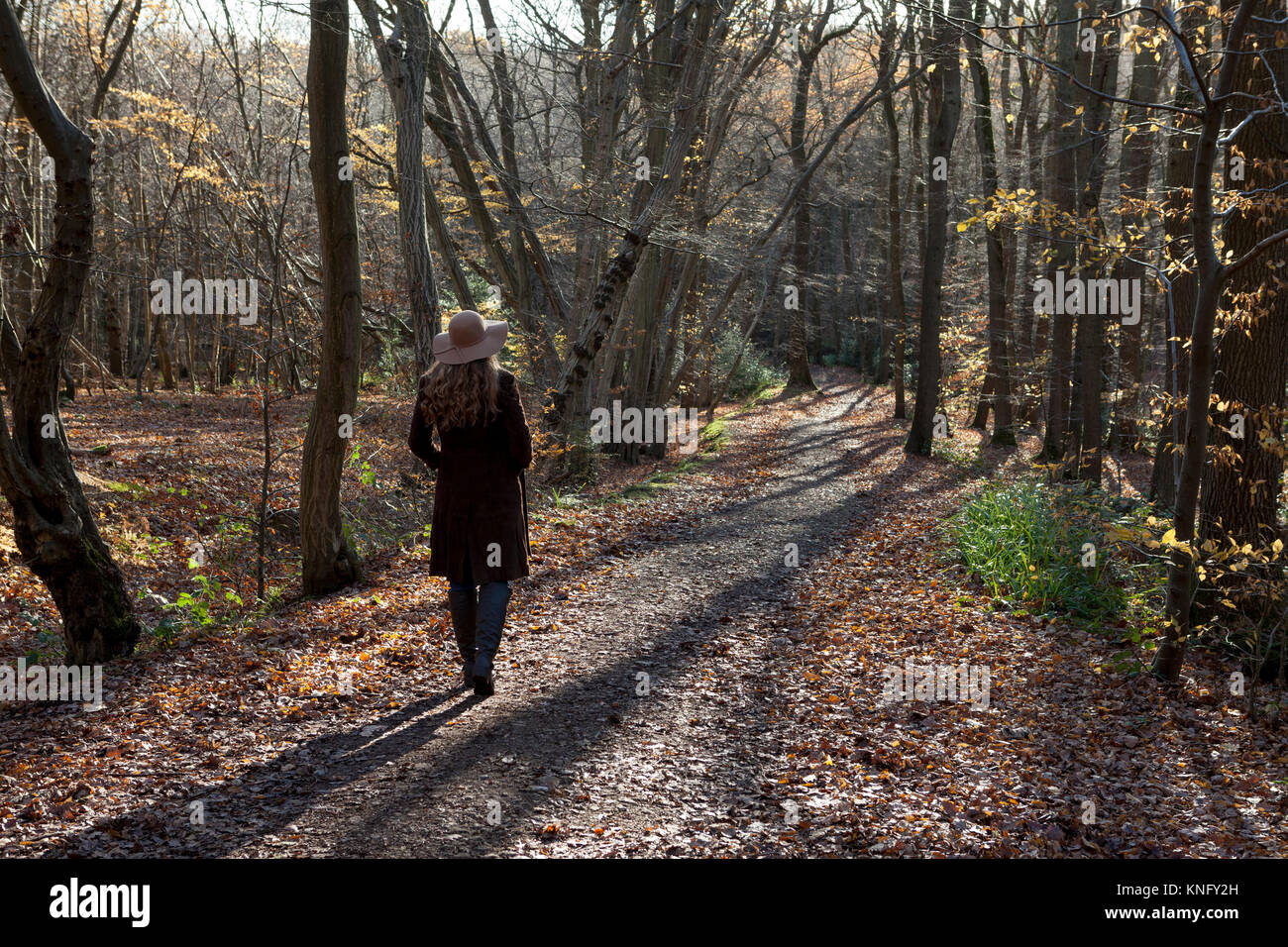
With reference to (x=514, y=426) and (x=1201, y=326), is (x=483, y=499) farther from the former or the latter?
(x=1201, y=326)

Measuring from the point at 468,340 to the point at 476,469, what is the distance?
78 cm

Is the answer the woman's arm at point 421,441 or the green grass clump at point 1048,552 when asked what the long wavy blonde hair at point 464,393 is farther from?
the green grass clump at point 1048,552

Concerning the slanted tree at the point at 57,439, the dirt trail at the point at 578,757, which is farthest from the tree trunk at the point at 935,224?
the slanted tree at the point at 57,439

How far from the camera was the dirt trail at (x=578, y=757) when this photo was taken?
377 cm

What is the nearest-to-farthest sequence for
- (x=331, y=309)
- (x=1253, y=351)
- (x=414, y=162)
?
1. (x=1253, y=351)
2. (x=331, y=309)
3. (x=414, y=162)

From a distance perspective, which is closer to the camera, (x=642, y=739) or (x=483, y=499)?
(x=642, y=739)

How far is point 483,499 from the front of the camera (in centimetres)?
527

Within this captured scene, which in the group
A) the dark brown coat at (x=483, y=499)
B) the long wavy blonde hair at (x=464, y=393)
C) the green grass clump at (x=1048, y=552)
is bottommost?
the green grass clump at (x=1048, y=552)

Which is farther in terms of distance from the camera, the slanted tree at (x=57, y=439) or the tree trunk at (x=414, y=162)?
the tree trunk at (x=414, y=162)

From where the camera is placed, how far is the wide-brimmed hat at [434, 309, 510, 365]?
5.12 meters

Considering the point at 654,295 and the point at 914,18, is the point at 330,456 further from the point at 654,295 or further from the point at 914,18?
the point at 914,18

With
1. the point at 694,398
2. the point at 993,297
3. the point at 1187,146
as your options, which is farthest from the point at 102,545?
the point at 694,398

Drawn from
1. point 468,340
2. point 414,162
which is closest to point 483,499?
point 468,340

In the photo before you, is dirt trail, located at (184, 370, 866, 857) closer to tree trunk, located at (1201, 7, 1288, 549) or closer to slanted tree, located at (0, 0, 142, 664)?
slanted tree, located at (0, 0, 142, 664)
